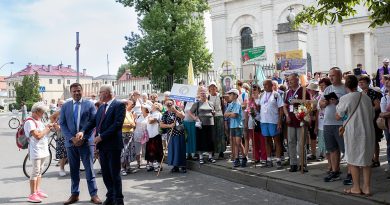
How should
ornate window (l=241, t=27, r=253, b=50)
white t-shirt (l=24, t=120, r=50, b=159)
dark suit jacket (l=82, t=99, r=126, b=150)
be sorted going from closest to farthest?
1. dark suit jacket (l=82, t=99, r=126, b=150)
2. white t-shirt (l=24, t=120, r=50, b=159)
3. ornate window (l=241, t=27, r=253, b=50)

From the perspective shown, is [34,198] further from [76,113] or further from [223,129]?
[223,129]

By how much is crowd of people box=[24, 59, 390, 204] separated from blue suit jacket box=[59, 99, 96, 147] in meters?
0.02

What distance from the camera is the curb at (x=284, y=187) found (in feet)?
21.2

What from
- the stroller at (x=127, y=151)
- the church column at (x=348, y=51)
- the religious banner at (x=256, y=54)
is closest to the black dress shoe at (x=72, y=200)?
the stroller at (x=127, y=151)

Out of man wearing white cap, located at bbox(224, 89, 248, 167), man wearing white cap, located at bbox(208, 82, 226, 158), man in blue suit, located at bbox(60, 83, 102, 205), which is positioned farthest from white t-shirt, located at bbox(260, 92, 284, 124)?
man in blue suit, located at bbox(60, 83, 102, 205)

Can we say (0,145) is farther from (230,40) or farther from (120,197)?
(230,40)

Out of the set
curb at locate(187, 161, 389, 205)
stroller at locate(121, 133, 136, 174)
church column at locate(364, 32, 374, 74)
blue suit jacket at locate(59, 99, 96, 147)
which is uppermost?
church column at locate(364, 32, 374, 74)

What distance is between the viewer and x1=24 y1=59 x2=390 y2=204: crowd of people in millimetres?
6594

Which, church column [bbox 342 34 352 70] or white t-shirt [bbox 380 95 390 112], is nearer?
white t-shirt [bbox 380 95 390 112]

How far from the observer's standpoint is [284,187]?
7590mm

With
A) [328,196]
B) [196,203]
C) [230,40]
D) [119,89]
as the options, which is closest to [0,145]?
[119,89]

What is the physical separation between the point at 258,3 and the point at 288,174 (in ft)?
87.8

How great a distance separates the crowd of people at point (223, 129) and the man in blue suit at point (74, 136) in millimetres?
18

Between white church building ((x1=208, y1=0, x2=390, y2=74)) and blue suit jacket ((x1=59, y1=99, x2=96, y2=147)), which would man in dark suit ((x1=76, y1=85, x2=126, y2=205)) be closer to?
blue suit jacket ((x1=59, y1=99, x2=96, y2=147))
